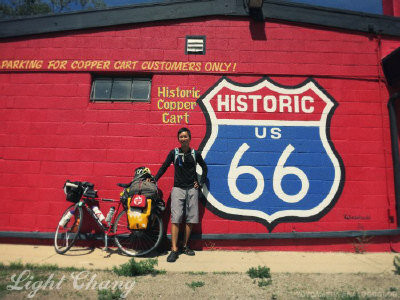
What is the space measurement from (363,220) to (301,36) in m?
3.67

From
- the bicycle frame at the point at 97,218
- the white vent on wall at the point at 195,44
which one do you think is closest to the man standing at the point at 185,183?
the bicycle frame at the point at 97,218

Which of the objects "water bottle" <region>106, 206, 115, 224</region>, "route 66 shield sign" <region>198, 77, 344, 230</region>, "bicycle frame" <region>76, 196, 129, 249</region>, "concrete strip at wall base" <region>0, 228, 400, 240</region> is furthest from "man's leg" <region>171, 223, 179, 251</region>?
"water bottle" <region>106, 206, 115, 224</region>

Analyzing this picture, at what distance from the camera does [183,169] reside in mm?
4062

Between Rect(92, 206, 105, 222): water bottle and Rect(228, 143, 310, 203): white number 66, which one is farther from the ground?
Rect(228, 143, 310, 203): white number 66

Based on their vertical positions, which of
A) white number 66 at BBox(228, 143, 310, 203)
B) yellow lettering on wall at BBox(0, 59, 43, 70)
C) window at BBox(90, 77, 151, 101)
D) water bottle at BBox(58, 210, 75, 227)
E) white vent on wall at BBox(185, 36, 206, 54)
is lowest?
water bottle at BBox(58, 210, 75, 227)

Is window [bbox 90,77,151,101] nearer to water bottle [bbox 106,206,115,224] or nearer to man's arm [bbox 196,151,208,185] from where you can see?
man's arm [bbox 196,151,208,185]

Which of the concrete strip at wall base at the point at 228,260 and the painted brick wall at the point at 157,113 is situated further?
the painted brick wall at the point at 157,113

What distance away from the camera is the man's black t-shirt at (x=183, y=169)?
4051mm

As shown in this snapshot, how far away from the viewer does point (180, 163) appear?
4055 mm

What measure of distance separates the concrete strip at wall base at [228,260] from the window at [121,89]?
9.23ft

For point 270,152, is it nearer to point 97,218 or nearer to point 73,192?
point 97,218

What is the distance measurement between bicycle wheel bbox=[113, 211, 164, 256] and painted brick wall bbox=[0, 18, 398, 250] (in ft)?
1.62

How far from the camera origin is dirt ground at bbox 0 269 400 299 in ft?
8.73

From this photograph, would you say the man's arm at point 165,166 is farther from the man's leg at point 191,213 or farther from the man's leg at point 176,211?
the man's leg at point 191,213
